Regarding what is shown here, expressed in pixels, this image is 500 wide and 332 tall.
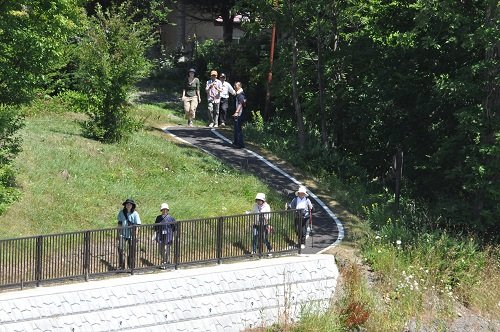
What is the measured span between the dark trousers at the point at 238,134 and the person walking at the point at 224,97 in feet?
6.35

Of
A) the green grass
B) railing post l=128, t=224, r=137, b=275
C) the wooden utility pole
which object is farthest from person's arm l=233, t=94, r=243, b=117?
railing post l=128, t=224, r=137, b=275

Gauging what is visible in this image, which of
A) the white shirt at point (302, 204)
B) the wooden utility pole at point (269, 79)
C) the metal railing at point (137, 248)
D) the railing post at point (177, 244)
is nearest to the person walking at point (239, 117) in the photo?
the wooden utility pole at point (269, 79)

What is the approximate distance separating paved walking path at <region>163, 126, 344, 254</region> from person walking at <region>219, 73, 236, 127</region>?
35.8 inches

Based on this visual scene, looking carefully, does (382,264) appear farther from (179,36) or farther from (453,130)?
(179,36)

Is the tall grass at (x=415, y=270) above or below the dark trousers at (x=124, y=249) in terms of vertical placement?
below

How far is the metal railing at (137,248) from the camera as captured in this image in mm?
15078

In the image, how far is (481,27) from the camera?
21.3 m

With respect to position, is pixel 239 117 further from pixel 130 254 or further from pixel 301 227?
pixel 130 254

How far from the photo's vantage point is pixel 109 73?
23766 millimetres

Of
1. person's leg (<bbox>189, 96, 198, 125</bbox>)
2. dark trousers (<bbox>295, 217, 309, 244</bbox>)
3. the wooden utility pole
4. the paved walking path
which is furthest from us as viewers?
the wooden utility pole

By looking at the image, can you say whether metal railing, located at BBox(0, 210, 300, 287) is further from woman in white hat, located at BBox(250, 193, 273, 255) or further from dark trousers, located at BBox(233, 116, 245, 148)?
dark trousers, located at BBox(233, 116, 245, 148)

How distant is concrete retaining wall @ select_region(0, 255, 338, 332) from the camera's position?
48.3ft

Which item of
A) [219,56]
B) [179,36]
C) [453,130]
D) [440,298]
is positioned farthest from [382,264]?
[179,36]

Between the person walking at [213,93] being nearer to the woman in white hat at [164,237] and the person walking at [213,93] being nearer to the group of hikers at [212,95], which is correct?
the group of hikers at [212,95]
